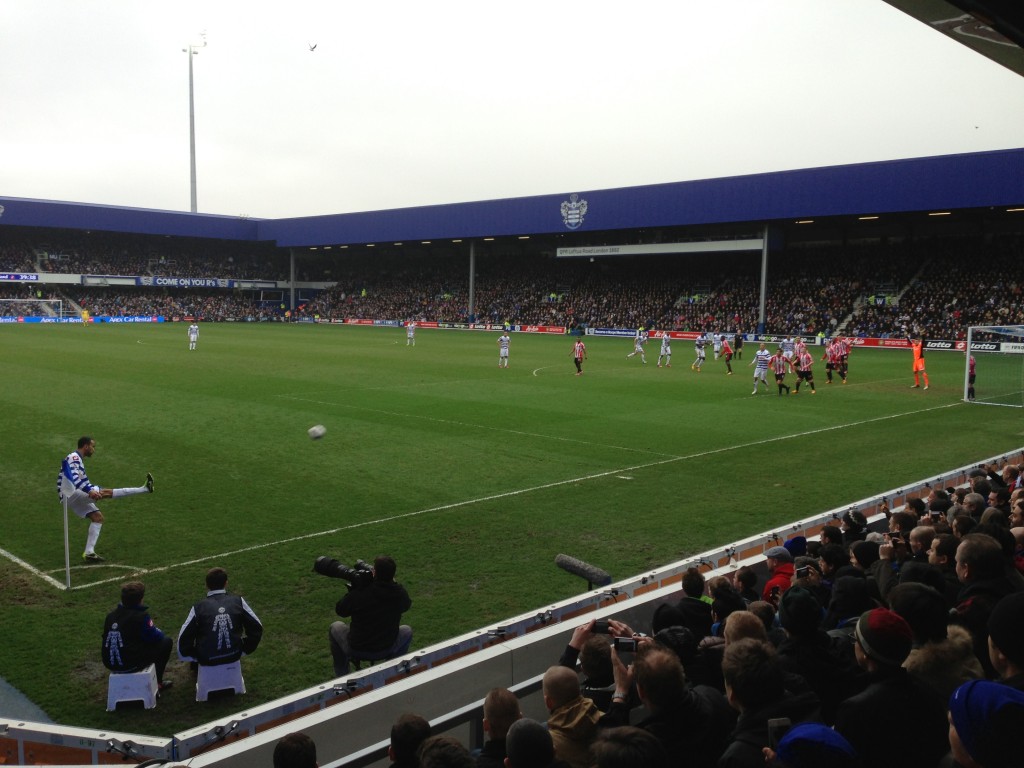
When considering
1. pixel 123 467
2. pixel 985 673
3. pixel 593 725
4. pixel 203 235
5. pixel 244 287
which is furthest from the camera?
pixel 244 287

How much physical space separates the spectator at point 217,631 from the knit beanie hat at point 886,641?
524 cm

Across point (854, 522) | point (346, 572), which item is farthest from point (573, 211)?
point (346, 572)

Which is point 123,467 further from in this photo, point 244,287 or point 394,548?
point 244,287

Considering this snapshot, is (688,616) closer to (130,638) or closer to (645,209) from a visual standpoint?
(130,638)

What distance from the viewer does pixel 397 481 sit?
15016 mm

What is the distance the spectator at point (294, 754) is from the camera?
3.43 meters

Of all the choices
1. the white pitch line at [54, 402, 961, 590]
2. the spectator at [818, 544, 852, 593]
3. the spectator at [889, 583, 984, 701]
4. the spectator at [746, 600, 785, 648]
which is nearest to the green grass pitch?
the white pitch line at [54, 402, 961, 590]

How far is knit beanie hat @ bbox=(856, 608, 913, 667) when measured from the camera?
369 cm

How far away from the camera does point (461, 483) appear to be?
14.9 m

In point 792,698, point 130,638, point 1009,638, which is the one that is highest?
point 1009,638

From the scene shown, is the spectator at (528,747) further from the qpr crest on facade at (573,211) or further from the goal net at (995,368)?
the qpr crest on facade at (573,211)

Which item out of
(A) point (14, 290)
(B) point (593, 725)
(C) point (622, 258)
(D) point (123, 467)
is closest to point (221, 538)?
(D) point (123, 467)

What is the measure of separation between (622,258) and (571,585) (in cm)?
7130

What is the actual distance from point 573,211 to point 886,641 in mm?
67189
